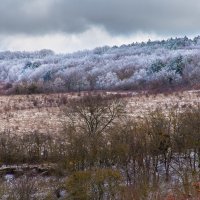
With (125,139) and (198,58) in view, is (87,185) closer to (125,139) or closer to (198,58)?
(125,139)

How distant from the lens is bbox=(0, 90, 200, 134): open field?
39.0m

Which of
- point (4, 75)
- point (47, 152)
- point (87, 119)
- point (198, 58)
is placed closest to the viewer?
point (47, 152)

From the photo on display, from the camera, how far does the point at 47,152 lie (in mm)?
28109

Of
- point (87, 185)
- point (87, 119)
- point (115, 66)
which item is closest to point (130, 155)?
point (87, 185)

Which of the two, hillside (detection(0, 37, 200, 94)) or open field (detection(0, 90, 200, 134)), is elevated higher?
hillside (detection(0, 37, 200, 94))

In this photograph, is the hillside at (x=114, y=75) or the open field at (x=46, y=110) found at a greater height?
the hillside at (x=114, y=75)

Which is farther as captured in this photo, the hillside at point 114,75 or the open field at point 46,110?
the hillside at point 114,75

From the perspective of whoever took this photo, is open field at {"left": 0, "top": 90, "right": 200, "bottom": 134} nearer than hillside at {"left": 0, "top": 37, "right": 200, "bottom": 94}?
Yes

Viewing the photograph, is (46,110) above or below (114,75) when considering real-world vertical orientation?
below

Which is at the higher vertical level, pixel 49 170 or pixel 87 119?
pixel 87 119

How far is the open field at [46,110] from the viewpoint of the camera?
128ft

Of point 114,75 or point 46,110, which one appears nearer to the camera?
point 46,110

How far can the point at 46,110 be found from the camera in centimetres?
4769

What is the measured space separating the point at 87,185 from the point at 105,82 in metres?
95.7
